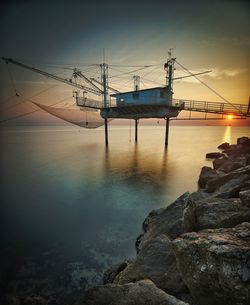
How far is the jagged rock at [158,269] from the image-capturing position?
11.7 ft

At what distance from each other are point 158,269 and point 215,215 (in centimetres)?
210

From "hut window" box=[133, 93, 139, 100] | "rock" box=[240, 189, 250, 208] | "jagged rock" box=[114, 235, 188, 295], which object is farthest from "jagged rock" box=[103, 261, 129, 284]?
"hut window" box=[133, 93, 139, 100]

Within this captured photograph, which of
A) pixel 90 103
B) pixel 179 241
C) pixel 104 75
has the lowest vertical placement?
pixel 179 241

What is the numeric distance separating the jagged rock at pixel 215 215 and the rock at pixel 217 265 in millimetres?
974

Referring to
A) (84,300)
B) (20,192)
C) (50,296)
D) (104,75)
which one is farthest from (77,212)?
(104,75)

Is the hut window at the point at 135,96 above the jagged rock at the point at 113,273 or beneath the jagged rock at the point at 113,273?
above

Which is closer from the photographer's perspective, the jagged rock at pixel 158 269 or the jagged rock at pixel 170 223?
the jagged rock at pixel 158 269

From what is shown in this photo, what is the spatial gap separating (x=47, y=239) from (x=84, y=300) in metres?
5.76

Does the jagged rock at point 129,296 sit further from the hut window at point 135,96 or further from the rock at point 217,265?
the hut window at point 135,96

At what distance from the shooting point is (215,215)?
4.73 meters

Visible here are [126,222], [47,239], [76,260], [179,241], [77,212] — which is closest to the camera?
[179,241]

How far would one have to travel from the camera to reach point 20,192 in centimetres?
1395

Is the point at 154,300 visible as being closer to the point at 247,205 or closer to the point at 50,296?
the point at 247,205

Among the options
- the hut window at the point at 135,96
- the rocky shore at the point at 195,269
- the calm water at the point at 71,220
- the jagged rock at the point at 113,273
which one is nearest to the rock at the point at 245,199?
the rocky shore at the point at 195,269
